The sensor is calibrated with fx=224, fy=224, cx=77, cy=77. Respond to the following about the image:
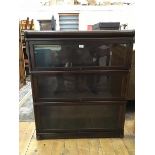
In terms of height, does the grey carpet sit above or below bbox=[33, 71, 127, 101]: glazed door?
below

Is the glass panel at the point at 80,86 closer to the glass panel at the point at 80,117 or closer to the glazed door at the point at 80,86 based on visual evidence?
the glazed door at the point at 80,86

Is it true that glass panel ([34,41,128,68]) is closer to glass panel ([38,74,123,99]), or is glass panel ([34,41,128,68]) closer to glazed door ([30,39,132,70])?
glazed door ([30,39,132,70])

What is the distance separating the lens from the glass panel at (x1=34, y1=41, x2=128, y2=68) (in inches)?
73.3

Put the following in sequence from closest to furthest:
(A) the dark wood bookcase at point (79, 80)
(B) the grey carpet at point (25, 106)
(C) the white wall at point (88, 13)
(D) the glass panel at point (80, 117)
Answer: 1. (A) the dark wood bookcase at point (79, 80)
2. (D) the glass panel at point (80, 117)
3. (B) the grey carpet at point (25, 106)
4. (C) the white wall at point (88, 13)

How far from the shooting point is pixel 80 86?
76.3 inches

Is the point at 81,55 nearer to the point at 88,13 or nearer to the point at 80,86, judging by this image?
the point at 80,86

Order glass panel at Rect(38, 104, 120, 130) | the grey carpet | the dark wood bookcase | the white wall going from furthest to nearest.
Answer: the white wall, the grey carpet, glass panel at Rect(38, 104, 120, 130), the dark wood bookcase

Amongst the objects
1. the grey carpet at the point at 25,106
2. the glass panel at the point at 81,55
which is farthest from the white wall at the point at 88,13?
the glass panel at the point at 81,55

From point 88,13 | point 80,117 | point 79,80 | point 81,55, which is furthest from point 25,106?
point 88,13


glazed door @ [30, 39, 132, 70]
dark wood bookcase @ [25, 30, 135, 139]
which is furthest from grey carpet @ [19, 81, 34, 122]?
glazed door @ [30, 39, 132, 70]

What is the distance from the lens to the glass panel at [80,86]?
191 cm

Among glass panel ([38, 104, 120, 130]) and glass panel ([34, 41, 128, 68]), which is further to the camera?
glass panel ([38, 104, 120, 130])

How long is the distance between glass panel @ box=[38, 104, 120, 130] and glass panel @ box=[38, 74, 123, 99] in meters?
0.11
